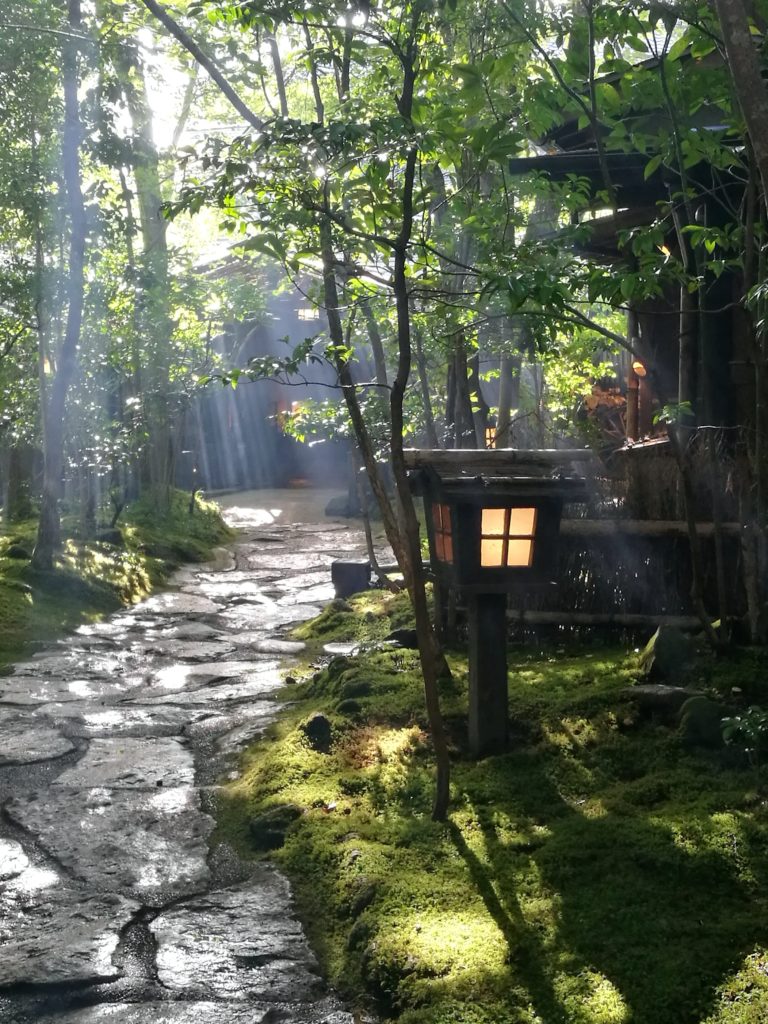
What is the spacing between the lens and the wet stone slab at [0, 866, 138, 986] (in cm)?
421

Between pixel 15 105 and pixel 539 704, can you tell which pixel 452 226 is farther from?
pixel 15 105

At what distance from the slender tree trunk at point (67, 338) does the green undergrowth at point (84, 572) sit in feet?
1.64

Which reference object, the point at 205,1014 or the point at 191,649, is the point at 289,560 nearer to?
the point at 191,649

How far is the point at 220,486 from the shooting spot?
3575 centimetres

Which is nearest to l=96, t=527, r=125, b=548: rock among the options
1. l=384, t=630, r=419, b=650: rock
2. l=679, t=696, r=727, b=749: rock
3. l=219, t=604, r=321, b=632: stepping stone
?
l=219, t=604, r=321, b=632: stepping stone

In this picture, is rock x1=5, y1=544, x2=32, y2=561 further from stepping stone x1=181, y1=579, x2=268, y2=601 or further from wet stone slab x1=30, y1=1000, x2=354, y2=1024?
wet stone slab x1=30, y1=1000, x2=354, y2=1024

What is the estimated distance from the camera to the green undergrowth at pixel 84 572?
12.8 metres

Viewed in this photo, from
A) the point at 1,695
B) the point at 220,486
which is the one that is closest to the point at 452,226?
the point at 1,695

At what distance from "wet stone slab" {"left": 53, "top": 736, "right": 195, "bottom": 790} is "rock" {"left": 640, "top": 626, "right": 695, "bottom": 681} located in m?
3.18

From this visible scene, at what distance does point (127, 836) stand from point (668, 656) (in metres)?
3.57

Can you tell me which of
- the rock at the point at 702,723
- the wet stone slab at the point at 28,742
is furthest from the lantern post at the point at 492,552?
the wet stone slab at the point at 28,742

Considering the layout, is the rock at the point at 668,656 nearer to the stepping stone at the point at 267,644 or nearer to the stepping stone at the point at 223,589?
the stepping stone at the point at 267,644

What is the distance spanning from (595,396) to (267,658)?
1267 cm

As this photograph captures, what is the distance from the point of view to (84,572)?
15453mm
